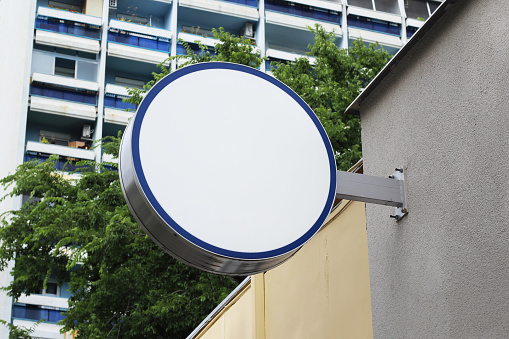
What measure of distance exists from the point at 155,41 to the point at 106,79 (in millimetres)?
3109

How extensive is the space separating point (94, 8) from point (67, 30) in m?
2.21

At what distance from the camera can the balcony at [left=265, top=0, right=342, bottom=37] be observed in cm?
3878

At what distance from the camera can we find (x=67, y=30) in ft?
118

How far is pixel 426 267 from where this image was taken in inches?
155

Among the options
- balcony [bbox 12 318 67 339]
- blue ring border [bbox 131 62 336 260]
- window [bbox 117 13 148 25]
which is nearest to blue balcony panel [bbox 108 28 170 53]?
window [bbox 117 13 148 25]

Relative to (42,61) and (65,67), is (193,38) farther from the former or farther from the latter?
(42,61)

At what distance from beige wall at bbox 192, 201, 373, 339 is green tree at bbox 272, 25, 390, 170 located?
7932 millimetres

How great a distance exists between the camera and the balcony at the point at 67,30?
35.3 m

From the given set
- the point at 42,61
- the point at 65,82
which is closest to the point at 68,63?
the point at 42,61

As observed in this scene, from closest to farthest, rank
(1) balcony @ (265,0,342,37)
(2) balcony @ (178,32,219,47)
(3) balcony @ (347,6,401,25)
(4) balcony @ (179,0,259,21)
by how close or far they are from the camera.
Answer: (2) balcony @ (178,32,219,47) → (4) balcony @ (179,0,259,21) → (1) balcony @ (265,0,342,37) → (3) balcony @ (347,6,401,25)

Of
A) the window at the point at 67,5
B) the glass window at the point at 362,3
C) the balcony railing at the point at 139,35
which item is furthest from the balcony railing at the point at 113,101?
the glass window at the point at 362,3

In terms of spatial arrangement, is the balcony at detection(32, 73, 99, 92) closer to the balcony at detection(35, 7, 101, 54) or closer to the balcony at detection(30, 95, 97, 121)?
the balcony at detection(30, 95, 97, 121)

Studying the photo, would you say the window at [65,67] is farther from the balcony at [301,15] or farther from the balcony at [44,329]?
the balcony at [44,329]

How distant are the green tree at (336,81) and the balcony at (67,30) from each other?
1979cm
